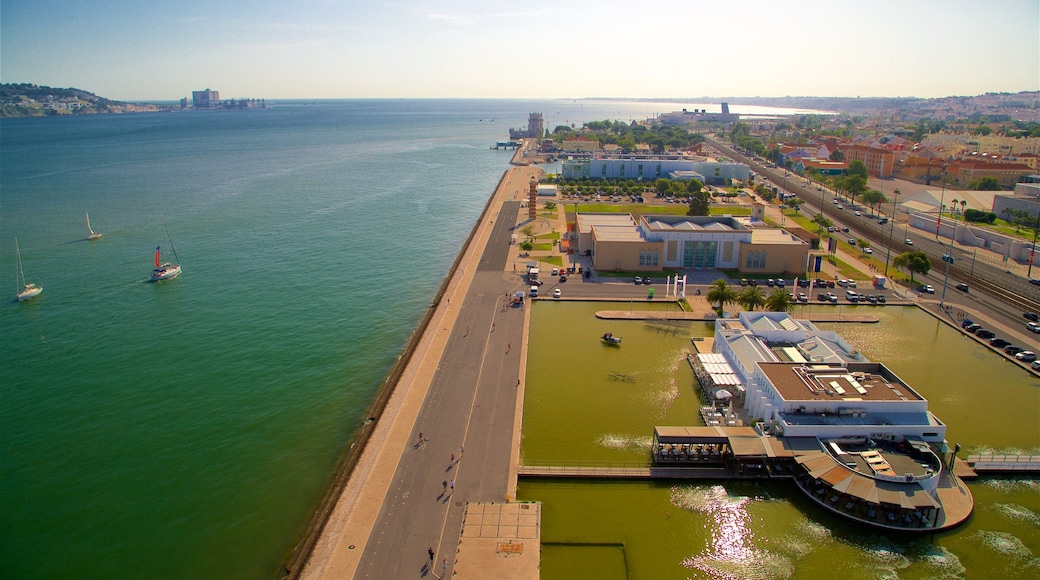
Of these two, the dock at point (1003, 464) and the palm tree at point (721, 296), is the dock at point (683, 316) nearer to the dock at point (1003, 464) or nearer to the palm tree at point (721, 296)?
the palm tree at point (721, 296)

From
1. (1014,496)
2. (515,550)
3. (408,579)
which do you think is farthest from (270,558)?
(1014,496)

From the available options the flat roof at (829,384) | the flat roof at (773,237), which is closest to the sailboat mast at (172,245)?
the flat roof at (773,237)

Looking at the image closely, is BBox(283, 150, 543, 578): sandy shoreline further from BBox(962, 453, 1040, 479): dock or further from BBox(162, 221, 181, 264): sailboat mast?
BBox(162, 221, 181, 264): sailboat mast

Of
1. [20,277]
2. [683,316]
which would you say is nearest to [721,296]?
[683,316]

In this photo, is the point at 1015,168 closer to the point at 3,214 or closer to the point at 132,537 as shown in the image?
the point at 132,537

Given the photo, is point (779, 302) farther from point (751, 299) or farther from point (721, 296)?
point (721, 296)

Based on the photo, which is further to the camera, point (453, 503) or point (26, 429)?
point (26, 429)
